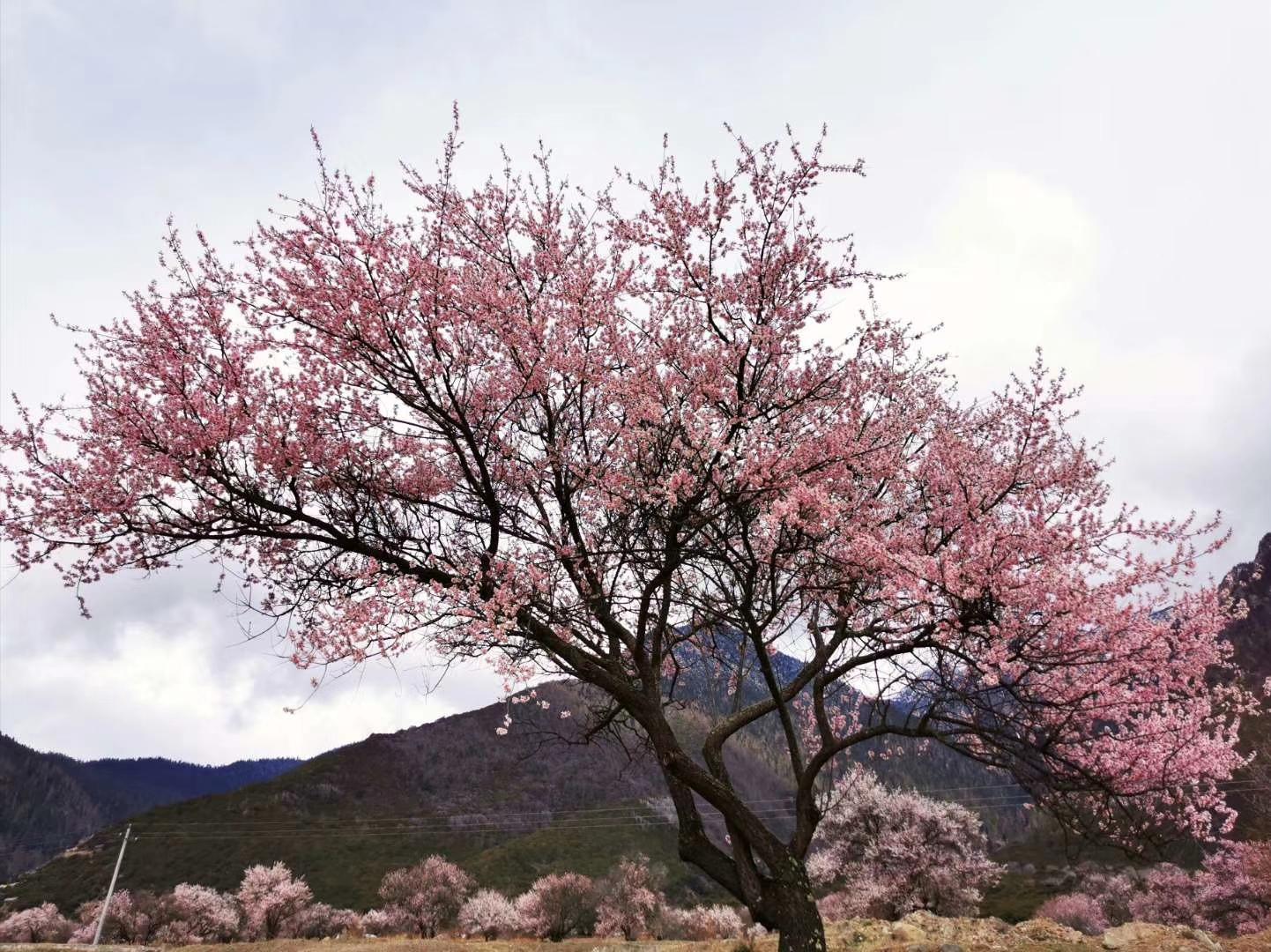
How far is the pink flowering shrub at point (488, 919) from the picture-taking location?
38.5m

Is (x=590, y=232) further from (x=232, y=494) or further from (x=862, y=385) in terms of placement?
(x=232, y=494)

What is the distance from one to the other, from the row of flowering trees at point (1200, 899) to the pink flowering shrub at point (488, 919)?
2693cm

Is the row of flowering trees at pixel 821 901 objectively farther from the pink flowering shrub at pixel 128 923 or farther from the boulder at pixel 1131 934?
the boulder at pixel 1131 934

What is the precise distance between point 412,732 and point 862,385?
113 metres

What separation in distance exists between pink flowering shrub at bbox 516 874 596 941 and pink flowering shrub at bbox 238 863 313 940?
14285mm

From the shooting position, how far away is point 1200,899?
30.7 metres

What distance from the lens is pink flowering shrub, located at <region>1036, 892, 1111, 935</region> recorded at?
39281 millimetres

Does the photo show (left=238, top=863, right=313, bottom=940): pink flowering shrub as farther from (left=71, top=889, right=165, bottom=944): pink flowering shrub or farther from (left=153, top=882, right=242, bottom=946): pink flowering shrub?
(left=71, top=889, right=165, bottom=944): pink flowering shrub

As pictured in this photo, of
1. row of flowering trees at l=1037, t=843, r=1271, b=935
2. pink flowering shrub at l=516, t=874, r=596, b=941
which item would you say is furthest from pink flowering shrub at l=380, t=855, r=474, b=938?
row of flowering trees at l=1037, t=843, r=1271, b=935

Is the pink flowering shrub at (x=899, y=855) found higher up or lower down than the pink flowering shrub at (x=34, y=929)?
higher up

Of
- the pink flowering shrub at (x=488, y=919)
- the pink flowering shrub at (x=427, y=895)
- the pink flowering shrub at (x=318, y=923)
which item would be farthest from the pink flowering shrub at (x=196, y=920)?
the pink flowering shrub at (x=488, y=919)

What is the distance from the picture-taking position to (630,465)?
9227mm

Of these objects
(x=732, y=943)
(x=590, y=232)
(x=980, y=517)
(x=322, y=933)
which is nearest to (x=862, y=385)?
(x=980, y=517)

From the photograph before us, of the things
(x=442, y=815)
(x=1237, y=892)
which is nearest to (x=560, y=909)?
(x=1237, y=892)
